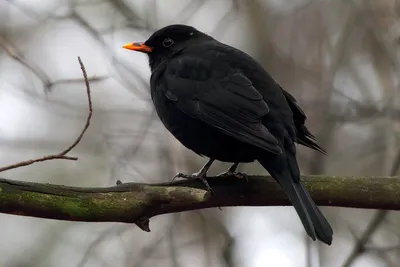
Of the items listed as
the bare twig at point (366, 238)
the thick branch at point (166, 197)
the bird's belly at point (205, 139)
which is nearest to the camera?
the thick branch at point (166, 197)

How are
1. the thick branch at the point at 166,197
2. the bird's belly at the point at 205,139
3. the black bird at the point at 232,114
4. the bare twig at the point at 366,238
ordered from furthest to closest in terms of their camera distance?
the bare twig at the point at 366,238 → the bird's belly at the point at 205,139 → the black bird at the point at 232,114 → the thick branch at the point at 166,197

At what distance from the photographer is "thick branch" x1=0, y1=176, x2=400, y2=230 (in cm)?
292

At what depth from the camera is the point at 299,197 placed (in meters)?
3.14

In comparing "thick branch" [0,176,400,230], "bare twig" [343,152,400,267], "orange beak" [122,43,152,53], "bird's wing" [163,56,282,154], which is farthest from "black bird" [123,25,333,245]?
"bare twig" [343,152,400,267]

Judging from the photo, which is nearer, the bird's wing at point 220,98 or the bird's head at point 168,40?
the bird's wing at point 220,98

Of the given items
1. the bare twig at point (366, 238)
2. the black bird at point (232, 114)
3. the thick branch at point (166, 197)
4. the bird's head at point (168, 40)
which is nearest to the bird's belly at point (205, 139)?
the black bird at point (232, 114)

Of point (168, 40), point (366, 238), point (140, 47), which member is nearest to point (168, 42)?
point (168, 40)

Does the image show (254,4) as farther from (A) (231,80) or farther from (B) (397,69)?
(A) (231,80)

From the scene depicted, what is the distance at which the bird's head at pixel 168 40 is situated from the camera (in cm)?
431

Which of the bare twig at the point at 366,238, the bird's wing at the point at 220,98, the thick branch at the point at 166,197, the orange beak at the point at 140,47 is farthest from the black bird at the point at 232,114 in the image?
the bare twig at the point at 366,238

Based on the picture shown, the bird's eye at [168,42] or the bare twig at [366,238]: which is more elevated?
the bird's eye at [168,42]

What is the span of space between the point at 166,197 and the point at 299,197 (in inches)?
24.4

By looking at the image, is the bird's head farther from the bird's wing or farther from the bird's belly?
the bird's belly

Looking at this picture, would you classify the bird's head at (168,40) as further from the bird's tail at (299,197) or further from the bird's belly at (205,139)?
the bird's tail at (299,197)
